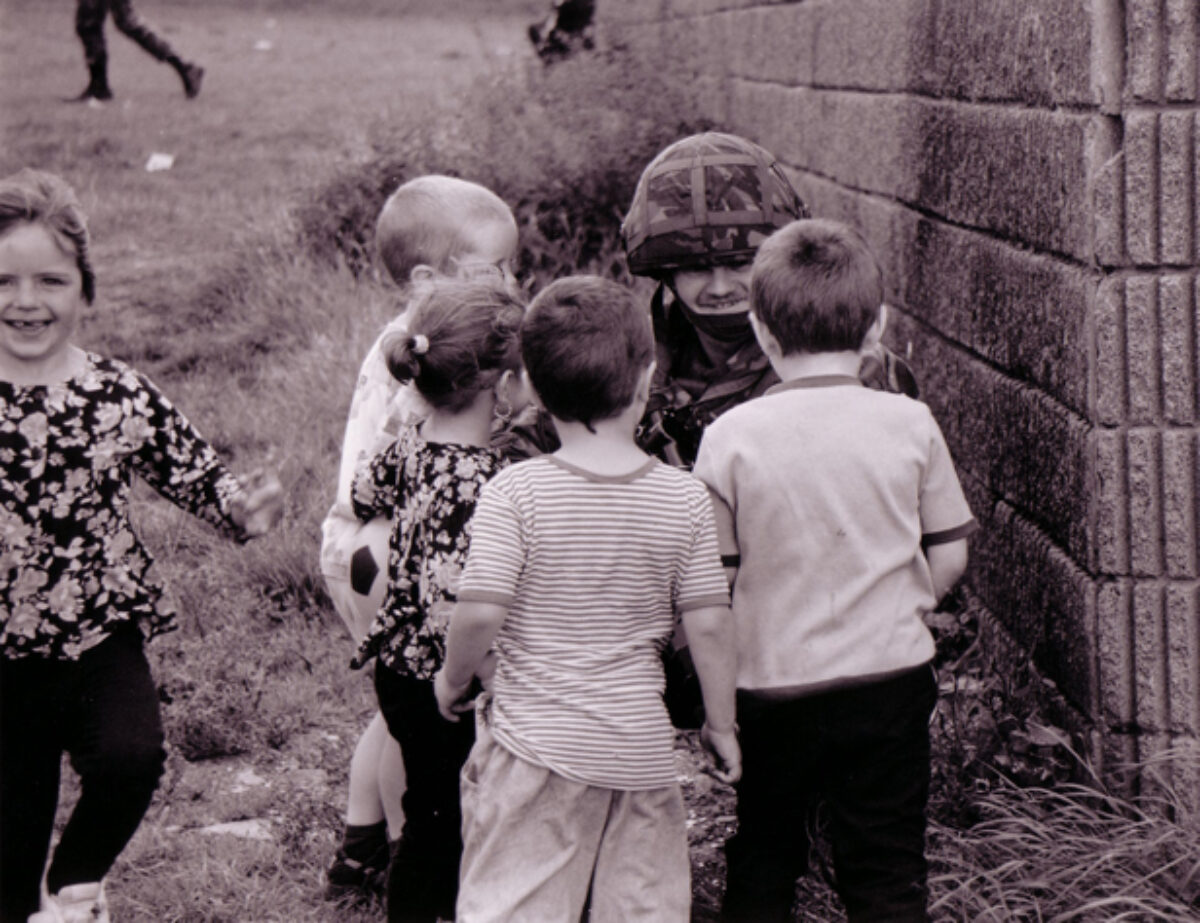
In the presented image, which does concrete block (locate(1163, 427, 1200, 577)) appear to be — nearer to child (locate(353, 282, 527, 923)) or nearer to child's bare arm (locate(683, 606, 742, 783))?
child's bare arm (locate(683, 606, 742, 783))

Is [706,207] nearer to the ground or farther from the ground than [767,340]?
farther from the ground

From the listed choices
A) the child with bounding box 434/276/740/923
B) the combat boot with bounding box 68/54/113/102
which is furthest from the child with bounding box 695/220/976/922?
the combat boot with bounding box 68/54/113/102

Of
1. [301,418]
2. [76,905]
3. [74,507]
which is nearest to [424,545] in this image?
[74,507]

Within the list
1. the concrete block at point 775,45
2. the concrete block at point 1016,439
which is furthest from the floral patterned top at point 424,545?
the concrete block at point 775,45

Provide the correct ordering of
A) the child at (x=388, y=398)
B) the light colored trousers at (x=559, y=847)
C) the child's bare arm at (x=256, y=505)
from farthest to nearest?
the child at (x=388, y=398), the child's bare arm at (x=256, y=505), the light colored trousers at (x=559, y=847)

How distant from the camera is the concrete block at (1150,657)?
3055 millimetres

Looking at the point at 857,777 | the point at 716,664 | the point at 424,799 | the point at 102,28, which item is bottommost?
the point at 424,799

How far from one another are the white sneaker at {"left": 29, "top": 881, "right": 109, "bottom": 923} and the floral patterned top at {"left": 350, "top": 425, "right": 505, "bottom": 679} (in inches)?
27.3

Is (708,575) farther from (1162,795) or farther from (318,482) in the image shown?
(318,482)

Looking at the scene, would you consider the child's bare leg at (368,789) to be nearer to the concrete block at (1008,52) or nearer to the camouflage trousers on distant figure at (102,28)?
the concrete block at (1008,52)

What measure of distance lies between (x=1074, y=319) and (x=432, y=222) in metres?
1.30

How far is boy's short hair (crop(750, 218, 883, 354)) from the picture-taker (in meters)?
2.73

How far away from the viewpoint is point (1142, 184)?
298cm

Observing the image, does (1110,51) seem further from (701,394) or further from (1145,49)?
(701,394)
